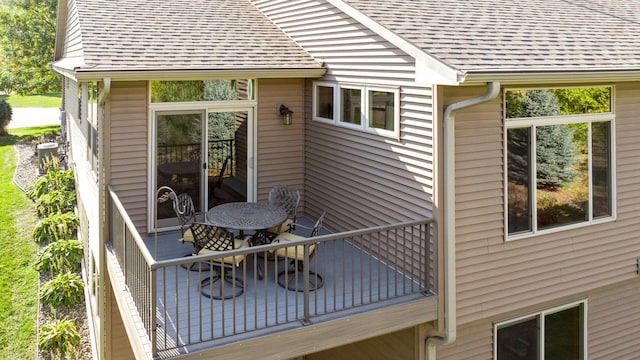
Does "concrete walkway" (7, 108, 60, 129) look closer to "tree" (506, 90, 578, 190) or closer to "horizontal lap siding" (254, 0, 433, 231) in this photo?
"horizontal lap siding" (254, 0, 433, 231)

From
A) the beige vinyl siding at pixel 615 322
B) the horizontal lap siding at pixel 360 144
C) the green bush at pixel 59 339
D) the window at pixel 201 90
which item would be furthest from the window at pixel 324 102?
the green bush at pixel 59 339

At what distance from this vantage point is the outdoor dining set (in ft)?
20.7

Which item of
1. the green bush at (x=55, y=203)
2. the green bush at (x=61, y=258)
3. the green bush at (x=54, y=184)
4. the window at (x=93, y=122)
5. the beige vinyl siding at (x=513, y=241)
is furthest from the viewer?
the green bush at (x=54, y=184)

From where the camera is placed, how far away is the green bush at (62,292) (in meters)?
11.0

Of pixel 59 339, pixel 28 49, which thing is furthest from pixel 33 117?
pixel 59 339

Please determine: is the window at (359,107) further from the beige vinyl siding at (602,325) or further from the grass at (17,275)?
the grass at (17,275)

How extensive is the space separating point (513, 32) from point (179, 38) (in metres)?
5.19

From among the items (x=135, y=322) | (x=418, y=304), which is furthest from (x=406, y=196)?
(x=135, y=322)

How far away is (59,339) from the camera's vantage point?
9.66 m

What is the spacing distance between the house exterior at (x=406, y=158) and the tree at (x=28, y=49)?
20414mm

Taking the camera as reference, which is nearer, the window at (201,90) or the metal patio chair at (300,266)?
the metal patio chair at (300,266)

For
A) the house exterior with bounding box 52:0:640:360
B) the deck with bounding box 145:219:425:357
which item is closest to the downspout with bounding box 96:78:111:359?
the house exterior with bounding box 52:0:640:360

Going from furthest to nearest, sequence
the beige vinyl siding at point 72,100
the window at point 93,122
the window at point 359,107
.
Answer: the beige vinyl siding at point 72,100 → the window at point 93,122 → the window at point 359,107

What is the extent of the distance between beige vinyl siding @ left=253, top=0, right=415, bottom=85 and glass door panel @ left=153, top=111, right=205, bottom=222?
224cm
